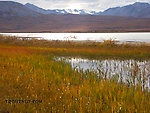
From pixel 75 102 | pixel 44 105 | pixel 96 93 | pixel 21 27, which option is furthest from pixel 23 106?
pixel 21 27

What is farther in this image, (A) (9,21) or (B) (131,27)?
(A) (9,21)

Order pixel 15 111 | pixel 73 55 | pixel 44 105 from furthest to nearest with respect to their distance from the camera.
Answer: pixel 73 55
pixel 44 105
pixel 15 111

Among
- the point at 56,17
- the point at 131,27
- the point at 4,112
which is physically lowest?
the point at 4,112

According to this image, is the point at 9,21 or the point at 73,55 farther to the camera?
the point at 9,21

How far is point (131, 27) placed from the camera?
387 ft

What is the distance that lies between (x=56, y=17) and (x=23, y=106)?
154 meters

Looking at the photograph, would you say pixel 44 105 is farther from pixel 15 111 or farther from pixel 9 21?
pixel 9 21

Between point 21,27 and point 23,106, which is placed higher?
point 21,27

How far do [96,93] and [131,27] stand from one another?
120 m

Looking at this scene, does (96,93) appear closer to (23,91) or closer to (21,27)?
(23,91)

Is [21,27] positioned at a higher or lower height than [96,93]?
higher

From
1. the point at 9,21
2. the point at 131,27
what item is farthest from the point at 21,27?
the point at 131,27

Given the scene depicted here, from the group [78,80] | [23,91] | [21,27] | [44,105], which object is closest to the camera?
[44,105]

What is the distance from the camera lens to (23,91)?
5.70 m
